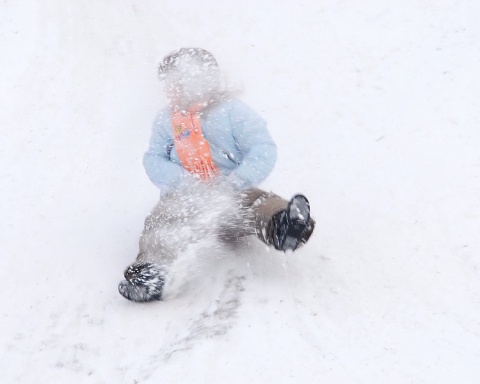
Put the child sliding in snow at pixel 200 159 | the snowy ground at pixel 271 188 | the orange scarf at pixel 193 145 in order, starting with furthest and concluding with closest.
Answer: the orange scarf at pixel 193 145 → the child sliding in snow at pixel 200 159 → the snowy ground at pixel 271 188

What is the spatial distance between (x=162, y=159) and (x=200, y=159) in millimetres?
212

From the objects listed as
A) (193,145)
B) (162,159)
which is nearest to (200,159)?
(193,145)

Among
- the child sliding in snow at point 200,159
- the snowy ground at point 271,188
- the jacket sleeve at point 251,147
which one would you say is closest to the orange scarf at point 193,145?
the child sliding in snow at point 200,159

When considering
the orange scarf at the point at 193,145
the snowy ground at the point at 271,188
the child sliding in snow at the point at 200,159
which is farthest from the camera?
the orange scarf at the point at 193,145

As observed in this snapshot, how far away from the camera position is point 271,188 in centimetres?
411

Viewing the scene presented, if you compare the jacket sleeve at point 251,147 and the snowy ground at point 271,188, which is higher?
the jacket sleeve at point 251,147

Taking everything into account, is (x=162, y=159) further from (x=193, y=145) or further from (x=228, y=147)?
(x=228, y=147)

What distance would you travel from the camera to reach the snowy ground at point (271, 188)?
2.68 m

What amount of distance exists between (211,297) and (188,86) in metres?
1.13

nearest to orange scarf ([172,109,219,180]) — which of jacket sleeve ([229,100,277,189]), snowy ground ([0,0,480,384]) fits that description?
jacket sleeve ([229,100,277,189])

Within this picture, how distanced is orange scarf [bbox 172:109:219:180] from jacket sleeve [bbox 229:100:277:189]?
6.6 inches

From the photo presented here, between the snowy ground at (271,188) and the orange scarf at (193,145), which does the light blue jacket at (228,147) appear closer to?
the orange scarf at (193,145)

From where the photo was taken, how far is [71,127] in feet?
16.0

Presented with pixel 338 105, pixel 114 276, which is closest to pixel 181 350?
pixel 114 276
